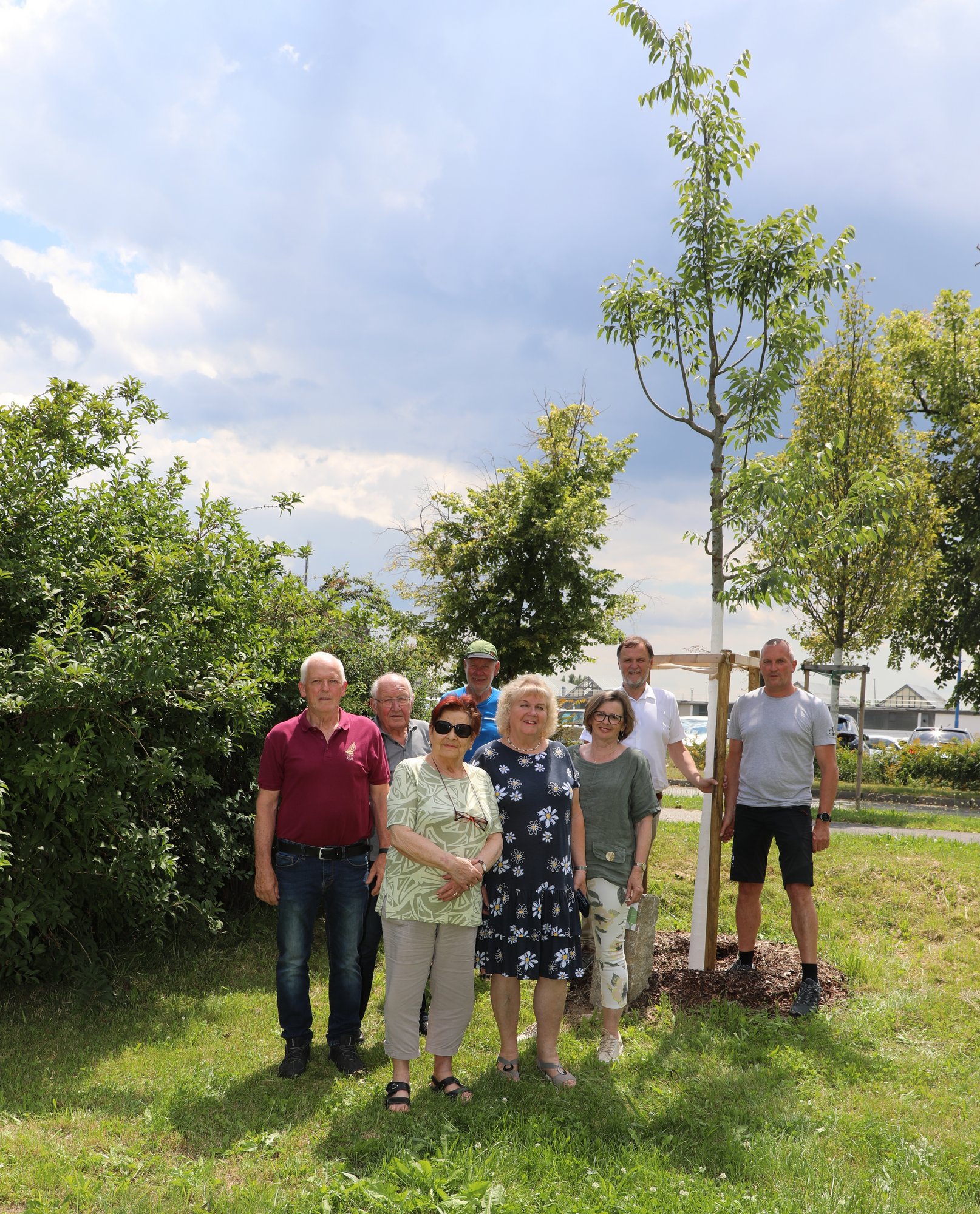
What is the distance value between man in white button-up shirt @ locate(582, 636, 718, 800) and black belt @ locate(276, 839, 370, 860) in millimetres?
1626

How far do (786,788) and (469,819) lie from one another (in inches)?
98.1

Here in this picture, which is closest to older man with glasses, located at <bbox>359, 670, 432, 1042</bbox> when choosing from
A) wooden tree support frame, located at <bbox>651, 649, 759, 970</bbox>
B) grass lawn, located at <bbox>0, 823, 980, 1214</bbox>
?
grass lawn, located at <bbox>0, 823, 980, 1214</bbox>

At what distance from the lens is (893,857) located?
360 inches

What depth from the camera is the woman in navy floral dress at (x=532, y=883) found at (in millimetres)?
4316

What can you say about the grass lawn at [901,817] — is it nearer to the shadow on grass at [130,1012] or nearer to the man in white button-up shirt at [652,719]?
the man in white button-up shirt at [652,719]

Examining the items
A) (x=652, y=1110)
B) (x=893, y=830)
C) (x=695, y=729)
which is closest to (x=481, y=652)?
(x=652, y=1110)

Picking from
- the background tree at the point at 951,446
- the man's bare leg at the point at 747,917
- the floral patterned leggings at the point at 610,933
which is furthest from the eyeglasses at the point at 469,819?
the background tree at the point at 951,446

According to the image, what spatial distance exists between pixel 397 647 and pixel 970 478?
20229 millimetres

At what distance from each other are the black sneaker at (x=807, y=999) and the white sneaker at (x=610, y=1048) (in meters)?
1.24

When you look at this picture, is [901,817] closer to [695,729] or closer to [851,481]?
[851,481]

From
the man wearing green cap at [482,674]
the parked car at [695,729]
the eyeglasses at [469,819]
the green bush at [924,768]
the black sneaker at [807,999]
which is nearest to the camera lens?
the eyeglasses at [469,819]

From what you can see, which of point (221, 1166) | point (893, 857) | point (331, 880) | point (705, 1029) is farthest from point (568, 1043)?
point (893, 857)

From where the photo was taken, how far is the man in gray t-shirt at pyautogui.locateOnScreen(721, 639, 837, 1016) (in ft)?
18.3

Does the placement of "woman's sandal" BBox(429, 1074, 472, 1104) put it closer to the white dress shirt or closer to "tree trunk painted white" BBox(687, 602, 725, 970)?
the white dress shirt
